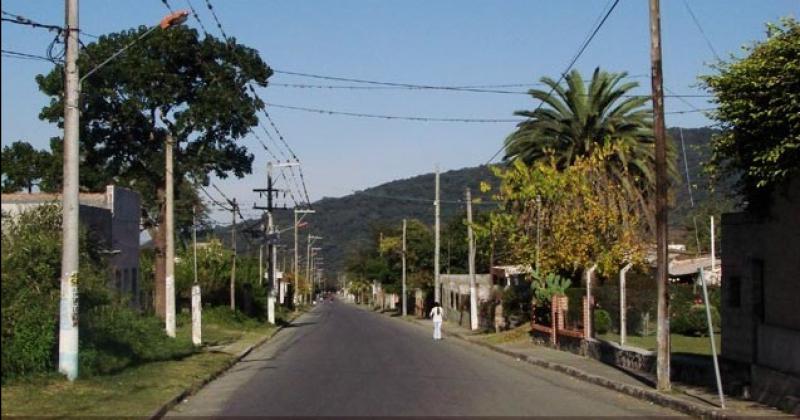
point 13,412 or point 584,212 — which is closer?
point 13,412

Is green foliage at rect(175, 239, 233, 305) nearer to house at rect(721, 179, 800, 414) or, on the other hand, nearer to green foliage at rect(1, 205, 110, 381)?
green foliage at rect(1, 205, 110, 381)

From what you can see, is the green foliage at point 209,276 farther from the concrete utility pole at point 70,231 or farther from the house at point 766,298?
the house at point 766,298

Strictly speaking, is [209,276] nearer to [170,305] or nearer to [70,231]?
[170,305]

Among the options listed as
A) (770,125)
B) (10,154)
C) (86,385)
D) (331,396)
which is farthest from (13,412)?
(10,154)

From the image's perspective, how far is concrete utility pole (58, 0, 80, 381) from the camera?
60.5ft

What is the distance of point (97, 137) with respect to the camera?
45688 mm

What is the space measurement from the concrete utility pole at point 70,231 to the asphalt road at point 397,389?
7.36ft

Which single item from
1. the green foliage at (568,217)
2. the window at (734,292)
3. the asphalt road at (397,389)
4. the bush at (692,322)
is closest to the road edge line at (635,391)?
the asphalt road at (397,389)

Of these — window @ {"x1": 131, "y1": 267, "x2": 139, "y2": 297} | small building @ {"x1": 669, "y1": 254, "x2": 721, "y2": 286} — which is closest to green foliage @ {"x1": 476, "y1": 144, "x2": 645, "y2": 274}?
small building @ {"x1": 669, "y1": 254, "x2": 721, "y2": 286}

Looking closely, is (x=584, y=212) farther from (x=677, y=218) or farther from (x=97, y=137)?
(x=677, y=218)

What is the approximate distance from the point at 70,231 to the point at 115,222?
1706 centimetres

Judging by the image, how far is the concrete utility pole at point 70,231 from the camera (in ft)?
60.5

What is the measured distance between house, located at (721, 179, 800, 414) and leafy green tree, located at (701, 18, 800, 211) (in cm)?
92

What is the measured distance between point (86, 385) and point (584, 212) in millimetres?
23192
